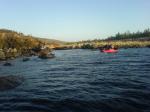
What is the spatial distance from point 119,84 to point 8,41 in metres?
109

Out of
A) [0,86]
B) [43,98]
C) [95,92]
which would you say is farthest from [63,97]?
[0,86]

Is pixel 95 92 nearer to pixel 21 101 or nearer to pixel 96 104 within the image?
pixel 96 104

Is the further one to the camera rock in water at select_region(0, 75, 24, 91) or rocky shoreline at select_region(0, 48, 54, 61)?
rocky shoreline at select_region(0, 48, 54, 61)

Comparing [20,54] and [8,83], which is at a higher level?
[8,83]

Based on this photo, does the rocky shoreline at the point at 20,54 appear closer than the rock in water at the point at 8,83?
No

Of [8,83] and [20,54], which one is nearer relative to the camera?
[8,83]

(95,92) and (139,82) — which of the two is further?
(139,82)

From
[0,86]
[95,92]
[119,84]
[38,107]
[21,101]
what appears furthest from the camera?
[119,84]

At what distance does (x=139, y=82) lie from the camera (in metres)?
32.6

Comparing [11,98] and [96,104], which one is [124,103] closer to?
[96,104]

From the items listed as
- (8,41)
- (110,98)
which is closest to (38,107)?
(110,98)

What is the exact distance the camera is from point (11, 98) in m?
25.6

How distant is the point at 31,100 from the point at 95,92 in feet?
21.2

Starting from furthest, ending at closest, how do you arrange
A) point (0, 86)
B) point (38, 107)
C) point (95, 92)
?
point (0, 86) → point (95, 92) → point (38, 107)
